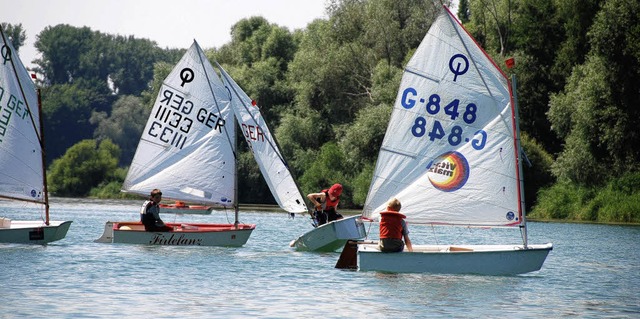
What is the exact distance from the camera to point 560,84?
7194cm

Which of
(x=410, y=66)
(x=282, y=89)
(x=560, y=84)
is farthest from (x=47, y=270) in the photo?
(x=282, y=89)

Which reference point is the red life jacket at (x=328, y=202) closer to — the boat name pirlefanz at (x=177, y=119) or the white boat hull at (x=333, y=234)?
the white boat hull at (x=333, y=234)

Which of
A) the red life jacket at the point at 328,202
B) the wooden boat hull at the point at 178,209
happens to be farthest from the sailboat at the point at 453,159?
the wooden boat hull at the point at 178,209

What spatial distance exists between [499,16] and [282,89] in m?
20.3

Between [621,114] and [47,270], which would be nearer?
[47,270]

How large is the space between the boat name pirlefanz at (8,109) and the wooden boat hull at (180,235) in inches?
187

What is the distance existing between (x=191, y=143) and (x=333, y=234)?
7.11 meters

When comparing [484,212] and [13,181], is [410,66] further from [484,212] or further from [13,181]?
[13,181]

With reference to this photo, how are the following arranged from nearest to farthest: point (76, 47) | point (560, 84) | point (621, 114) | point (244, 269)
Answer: point (244, 269), point (621, 114), point (560, 84), point (76, 47)

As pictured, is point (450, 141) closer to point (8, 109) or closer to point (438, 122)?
point (438, 122)

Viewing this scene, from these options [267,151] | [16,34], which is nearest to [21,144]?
[267,151]

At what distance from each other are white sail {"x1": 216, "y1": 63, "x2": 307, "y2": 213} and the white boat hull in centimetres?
269

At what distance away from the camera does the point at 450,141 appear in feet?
94.6

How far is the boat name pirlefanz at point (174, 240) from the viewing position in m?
36.8
